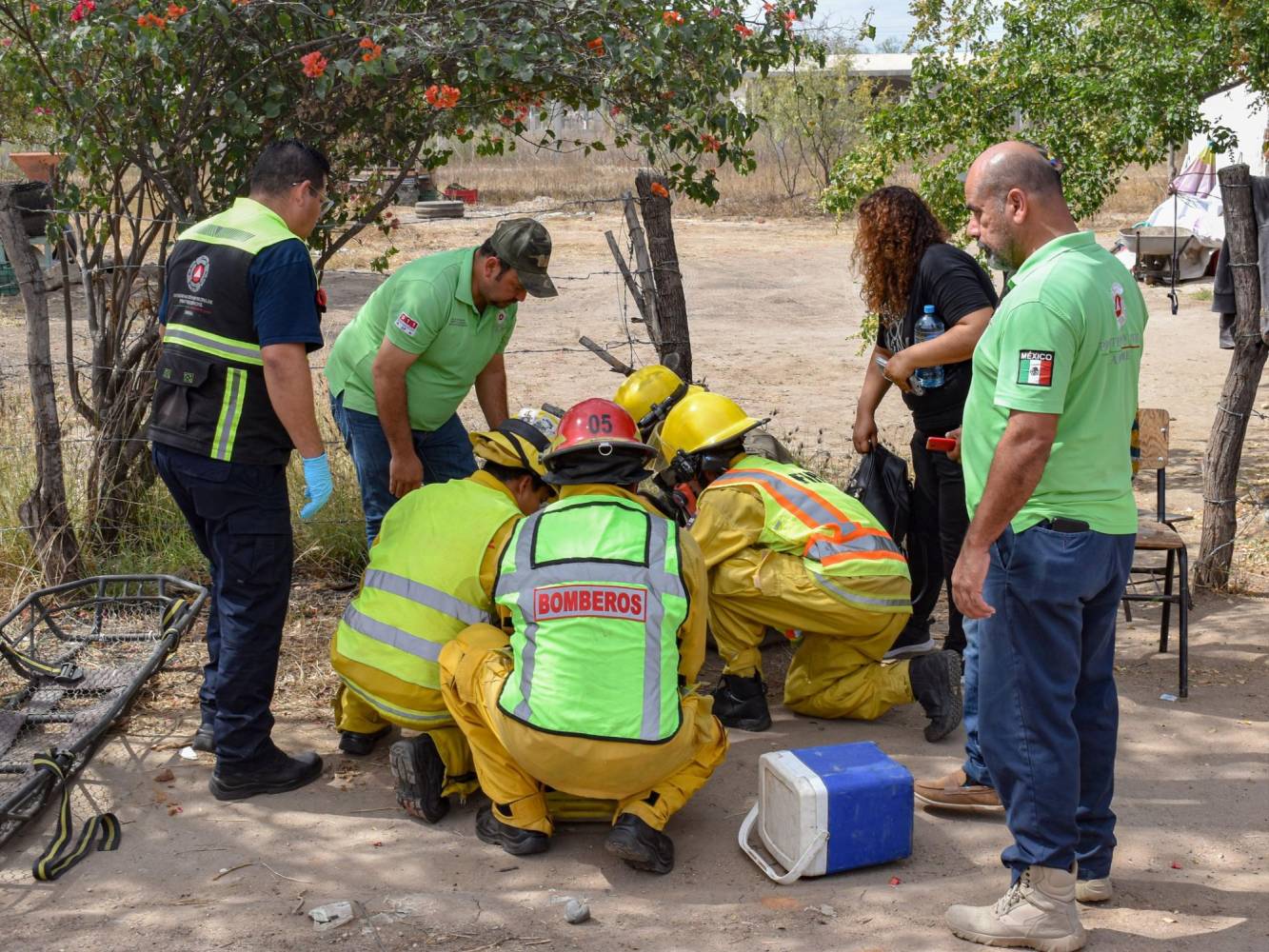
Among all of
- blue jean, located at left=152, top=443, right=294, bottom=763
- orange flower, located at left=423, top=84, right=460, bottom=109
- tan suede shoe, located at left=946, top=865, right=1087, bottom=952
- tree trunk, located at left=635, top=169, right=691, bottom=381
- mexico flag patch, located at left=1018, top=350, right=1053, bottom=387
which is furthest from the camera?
tree trunk, located at left=635, top=169, right=691, bottom=381

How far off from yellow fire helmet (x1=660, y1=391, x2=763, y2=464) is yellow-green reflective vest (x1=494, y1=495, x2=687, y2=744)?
3.81ft

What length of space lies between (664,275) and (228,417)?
8.49 feet

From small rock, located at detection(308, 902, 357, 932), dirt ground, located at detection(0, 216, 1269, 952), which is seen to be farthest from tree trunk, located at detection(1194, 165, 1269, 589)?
small rock, located at detection(308, 902, 357, 932)

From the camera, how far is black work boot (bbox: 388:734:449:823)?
3.85 metres

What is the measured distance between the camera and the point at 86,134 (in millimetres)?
5191

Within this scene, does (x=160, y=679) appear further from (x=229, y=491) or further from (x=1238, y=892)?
(x=1238, y=892)

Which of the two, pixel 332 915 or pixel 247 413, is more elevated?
pixel 247 413

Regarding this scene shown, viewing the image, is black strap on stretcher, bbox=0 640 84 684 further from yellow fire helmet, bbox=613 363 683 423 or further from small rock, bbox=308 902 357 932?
yellow fire helmet, bbox=613 363 683 423

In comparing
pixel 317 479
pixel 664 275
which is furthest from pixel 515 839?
pixel 664 275

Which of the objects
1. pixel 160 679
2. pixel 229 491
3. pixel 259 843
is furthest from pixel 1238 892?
pixel 160 679

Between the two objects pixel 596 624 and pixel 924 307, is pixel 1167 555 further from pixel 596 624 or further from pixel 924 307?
pixel 596 624

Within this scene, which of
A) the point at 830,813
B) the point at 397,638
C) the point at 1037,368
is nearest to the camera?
the point at 1037,368

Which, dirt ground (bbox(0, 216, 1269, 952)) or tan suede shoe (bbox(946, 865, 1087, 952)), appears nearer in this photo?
tan suede shoe (bbox(946, 865, 1087, 952))

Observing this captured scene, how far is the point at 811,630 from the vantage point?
14.8 feet
